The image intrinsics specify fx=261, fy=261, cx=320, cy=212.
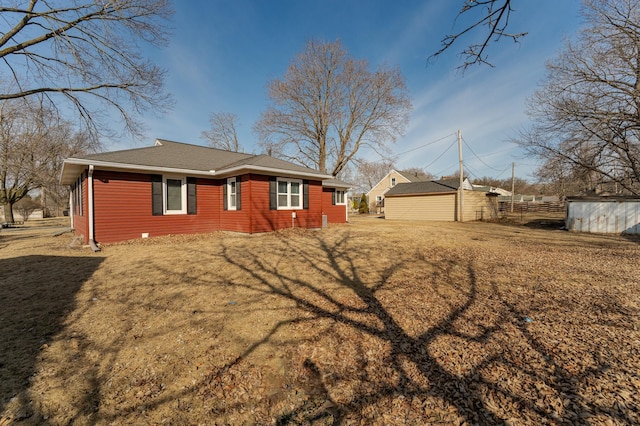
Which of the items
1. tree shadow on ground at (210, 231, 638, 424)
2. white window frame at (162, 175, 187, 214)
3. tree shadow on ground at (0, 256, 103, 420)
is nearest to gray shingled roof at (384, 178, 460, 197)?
white window frame at (162, 175, 187, 214)

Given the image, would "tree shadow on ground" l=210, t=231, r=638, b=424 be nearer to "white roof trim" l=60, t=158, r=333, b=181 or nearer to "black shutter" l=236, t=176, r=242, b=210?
"white roof trim" l=60, t=158, r=333, b=181

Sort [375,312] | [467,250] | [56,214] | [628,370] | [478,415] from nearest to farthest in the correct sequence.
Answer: [478,415] < [628,370] < [375,312] < [467,250] < [56,214]

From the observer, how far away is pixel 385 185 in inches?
1602

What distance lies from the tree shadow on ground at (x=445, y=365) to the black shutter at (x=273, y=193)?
6737mm

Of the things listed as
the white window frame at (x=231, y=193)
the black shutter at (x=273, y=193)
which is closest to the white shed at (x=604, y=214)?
the black shutter at (x=273, y=193)

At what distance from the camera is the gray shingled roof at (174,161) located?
8977 mm

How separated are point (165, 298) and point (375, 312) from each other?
10.8ft

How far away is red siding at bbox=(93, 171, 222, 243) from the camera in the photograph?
29.5ft

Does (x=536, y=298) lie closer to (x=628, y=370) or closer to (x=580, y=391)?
(x=628, y=370)

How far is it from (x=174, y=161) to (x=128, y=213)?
266 centimetres

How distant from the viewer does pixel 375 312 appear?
367cm

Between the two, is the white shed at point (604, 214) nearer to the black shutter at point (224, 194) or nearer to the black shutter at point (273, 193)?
the black shutter at point (273, 193)

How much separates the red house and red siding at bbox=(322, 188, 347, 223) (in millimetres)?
3984

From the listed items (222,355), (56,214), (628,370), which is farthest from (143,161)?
(56,214)
